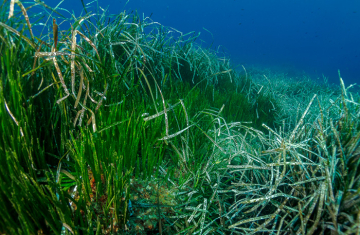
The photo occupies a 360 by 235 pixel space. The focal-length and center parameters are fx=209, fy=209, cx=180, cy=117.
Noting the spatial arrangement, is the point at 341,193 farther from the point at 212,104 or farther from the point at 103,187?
the point at 212,104

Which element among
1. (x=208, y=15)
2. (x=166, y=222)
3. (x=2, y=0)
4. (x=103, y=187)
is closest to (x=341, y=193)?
(x=166, y=222)

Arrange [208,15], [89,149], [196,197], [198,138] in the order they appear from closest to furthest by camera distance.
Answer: [89,149] → [196,197] → [198,138] → [208,15]

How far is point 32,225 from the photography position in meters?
0.70

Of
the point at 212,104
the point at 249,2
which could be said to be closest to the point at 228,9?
the point at 249,2

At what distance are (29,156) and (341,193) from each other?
46.4 inches

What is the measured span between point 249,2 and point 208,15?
971 inches

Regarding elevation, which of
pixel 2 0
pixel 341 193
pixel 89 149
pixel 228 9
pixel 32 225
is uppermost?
pixel 228 9

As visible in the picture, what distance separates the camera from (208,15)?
371 ft

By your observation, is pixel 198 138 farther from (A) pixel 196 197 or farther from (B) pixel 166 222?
(B) pixel 166 222

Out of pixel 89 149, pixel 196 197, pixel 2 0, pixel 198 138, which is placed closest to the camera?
pixel 89 149

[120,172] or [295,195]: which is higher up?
[295,195]

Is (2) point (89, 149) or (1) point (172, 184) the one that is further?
(1) point (172, 184)

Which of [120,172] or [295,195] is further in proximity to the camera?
[295,195]

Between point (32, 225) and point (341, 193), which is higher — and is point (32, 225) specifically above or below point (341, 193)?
below
